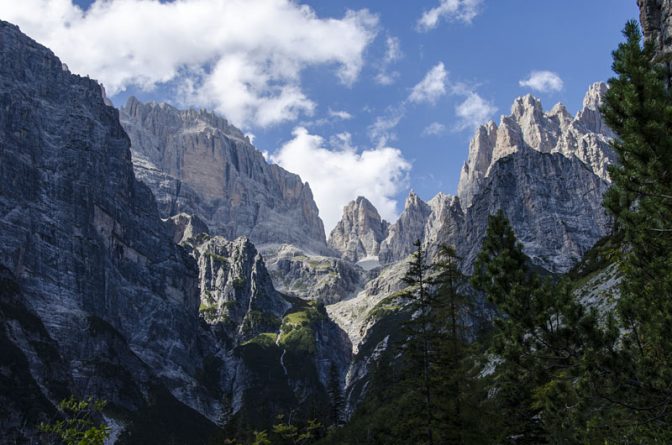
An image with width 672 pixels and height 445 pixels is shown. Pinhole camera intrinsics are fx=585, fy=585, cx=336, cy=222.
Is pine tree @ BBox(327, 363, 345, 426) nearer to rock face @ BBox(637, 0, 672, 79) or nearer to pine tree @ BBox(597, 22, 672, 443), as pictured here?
rock face @ BBox(637, 0, 672, 79)

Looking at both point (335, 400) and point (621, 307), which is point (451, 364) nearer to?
point (621, 307)

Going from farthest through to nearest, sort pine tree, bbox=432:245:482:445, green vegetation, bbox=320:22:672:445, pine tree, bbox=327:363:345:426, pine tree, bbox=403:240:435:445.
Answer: pine tree, bbox=327:363:345:426 → pine tree, bbox=403:240:435:445 → pine tree, bbox=432:245:482:445 → green vegetation, bbox=320:22:672:445

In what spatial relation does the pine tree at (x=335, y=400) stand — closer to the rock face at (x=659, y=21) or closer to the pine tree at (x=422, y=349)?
the pine tree at (x=422, y=349)

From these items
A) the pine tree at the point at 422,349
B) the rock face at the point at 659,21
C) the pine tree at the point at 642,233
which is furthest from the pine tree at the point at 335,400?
the pine tree at the point at 642,233

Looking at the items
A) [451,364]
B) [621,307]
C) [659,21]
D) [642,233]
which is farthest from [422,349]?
[659,21]

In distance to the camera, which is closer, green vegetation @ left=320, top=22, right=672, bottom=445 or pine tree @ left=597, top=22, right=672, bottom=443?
pine tree @ left=597, top=22, right=672, bottom=443

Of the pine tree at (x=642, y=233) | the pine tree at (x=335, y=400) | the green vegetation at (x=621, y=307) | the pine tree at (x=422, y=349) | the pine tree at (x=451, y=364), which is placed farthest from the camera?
the pine tree at (x=335, y=400)

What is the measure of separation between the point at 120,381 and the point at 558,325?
657 ft

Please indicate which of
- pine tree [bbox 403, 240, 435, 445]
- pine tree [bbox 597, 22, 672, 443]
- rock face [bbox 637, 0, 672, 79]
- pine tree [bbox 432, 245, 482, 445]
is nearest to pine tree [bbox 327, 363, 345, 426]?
pine tree [bbox 403, 240, 435, 445]

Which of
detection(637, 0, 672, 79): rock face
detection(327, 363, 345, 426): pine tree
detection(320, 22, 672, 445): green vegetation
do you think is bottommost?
detection(320, 22, 672, 445): green vegetation

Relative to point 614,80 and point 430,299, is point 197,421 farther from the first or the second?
point 614,80

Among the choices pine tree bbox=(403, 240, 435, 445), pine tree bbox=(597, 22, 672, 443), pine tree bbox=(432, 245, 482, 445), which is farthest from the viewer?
pine tree bbox=(403, 240, 435, 445)

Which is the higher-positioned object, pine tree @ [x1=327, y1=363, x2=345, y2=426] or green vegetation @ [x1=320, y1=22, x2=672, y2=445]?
pine tree @ [x1=327, y1=363, x2=345, y2=426]

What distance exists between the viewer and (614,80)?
51.6 ft
